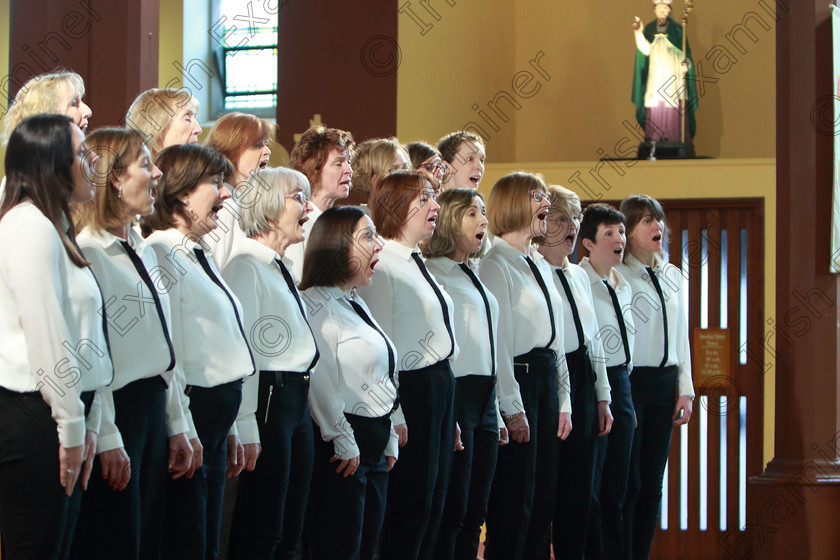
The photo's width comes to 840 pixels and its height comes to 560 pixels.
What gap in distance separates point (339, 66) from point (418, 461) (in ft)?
12.7

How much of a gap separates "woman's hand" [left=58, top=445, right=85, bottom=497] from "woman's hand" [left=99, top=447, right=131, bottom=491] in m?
0.17

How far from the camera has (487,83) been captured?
771 cm

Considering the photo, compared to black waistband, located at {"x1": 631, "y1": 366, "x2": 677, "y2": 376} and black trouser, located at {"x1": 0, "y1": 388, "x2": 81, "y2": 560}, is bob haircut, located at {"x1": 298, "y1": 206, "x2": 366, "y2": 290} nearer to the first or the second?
black trouser, located at {"x1": 0, "y1": 388, "x2": 81, "y2": 560}

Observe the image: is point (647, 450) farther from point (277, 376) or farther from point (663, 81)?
point (663, 81)

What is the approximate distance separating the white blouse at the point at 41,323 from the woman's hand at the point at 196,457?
0.44 meters

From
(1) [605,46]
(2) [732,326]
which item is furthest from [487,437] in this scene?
(1) [605,46]

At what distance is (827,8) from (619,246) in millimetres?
1813

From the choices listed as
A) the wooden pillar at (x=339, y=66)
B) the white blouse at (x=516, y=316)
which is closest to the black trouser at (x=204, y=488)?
the white blouse at (x=516, y=316)

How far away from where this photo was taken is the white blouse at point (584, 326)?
4.20 meters

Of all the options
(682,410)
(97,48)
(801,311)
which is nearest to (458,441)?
(682,410)

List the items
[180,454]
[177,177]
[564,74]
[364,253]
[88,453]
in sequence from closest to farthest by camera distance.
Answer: [88,453] < [180,454] < [177,177] < [364,253] < [564,74]

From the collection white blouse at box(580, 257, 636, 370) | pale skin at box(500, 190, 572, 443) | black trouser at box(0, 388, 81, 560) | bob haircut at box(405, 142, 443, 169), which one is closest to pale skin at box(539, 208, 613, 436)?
pale skin at box(500, 190, 572, 443)

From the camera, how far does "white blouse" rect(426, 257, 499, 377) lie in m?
3.67

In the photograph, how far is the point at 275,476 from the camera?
9.54 feet
